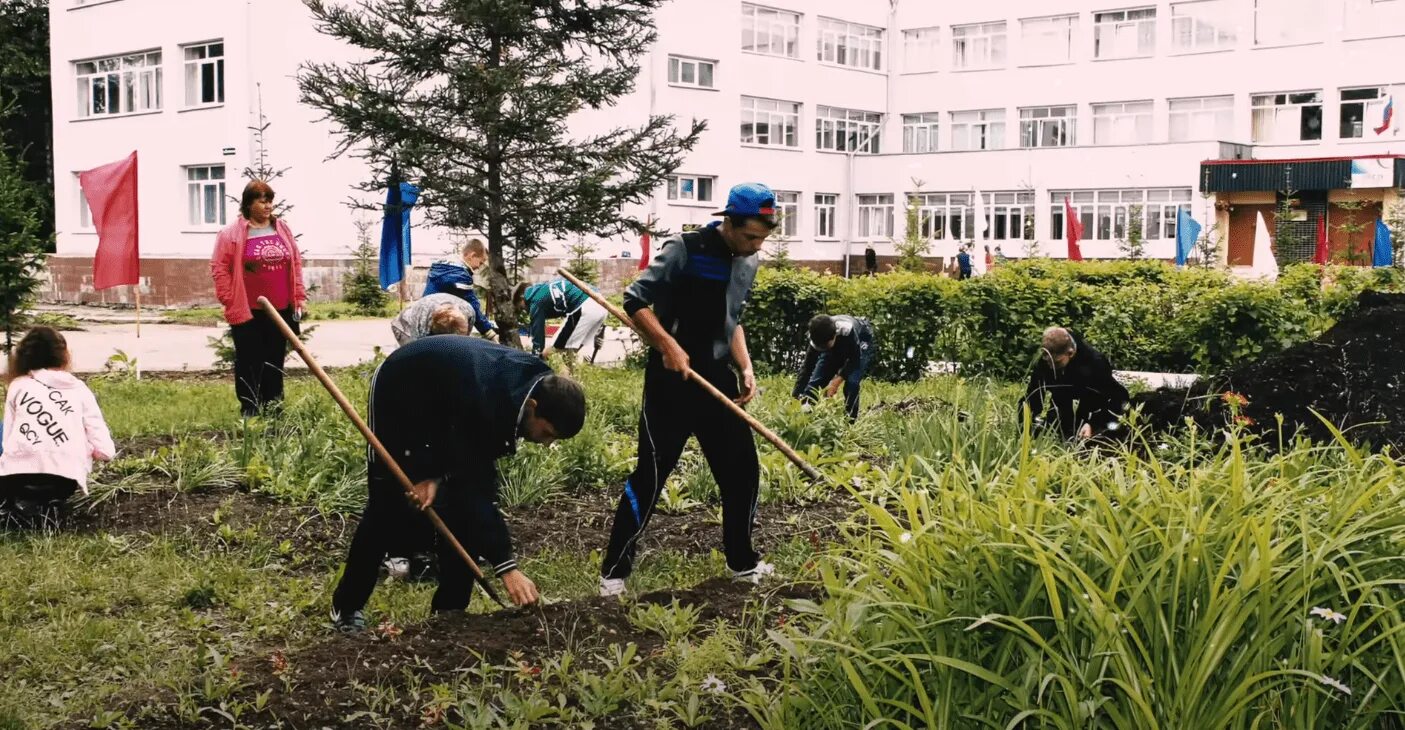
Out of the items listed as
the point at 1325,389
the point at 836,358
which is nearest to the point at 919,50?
the point at 836,358

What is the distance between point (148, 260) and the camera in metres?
32.3

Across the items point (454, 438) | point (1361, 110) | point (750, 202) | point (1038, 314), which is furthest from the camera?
point (1361, 110)

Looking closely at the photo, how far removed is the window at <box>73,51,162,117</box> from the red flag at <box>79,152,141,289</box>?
20.8 metres

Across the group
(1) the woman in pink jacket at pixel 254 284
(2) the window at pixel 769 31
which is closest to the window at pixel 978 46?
(2) the window at pixel 769 31

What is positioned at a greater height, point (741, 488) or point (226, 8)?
point (226, 8)

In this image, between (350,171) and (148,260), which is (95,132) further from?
(350,171)

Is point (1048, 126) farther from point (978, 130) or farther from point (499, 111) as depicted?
point (499, 111)

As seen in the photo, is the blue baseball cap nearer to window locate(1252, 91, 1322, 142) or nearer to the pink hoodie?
the pink hoodie

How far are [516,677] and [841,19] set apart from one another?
4583cm

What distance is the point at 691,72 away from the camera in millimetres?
42469

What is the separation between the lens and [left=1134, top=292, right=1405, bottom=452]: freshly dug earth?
7.68m

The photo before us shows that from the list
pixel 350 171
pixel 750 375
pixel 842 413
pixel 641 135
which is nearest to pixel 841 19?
pixel 350 171

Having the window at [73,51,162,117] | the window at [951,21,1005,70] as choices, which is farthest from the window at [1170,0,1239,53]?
the window at [73,51,162,117]

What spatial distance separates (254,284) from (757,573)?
5.44 m
